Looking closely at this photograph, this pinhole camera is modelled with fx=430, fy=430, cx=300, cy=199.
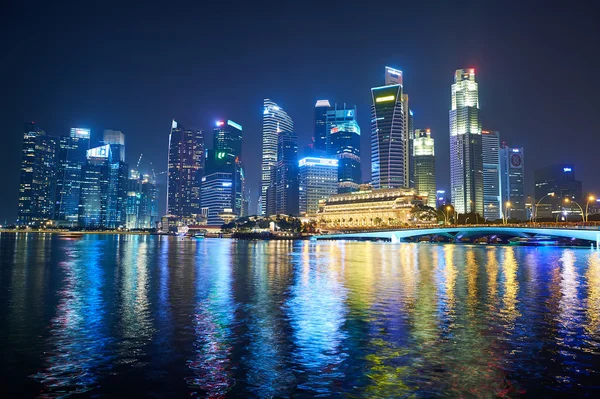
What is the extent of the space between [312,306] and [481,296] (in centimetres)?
Result: 1410

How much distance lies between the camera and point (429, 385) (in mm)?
14234

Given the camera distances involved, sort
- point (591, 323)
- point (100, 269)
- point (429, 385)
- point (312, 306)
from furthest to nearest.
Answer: point (100, 269) < point (312, 306) < point (591, 323) < point (429, 385)

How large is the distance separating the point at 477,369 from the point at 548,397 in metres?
2.80

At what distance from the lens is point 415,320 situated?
2458 centimetres

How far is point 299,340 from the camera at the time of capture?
20.2m

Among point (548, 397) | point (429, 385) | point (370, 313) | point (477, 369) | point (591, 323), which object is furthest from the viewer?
point (370, 313)

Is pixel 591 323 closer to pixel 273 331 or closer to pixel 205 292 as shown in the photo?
pixel 273 331

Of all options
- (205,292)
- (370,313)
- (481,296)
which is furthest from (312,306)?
(481,296)

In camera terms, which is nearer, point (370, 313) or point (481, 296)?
point (370, 313)

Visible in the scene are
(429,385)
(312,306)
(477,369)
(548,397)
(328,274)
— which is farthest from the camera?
(328,274)

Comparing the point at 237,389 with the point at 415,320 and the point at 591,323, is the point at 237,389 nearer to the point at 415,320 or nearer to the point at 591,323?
the point at 415,320

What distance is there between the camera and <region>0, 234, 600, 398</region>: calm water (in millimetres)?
14359

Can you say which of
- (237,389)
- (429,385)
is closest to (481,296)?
(429,385)

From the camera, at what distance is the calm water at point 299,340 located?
14.4 meters
